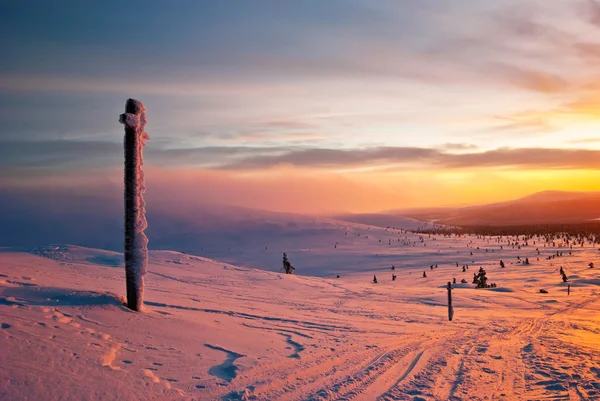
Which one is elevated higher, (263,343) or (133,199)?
(133,199)

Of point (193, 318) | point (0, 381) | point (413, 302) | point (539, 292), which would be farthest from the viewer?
point (539, 292)

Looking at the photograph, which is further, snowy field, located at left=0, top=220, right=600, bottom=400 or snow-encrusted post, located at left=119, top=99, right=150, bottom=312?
snow-encrusted post, located at left=119, top=99, right=150, bottom=312

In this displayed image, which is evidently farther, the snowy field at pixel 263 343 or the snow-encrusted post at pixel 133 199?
the snow-encrusted post at pixel 133 199

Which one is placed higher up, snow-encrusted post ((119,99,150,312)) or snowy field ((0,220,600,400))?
snow-encrusted post ((119,99,150,312))

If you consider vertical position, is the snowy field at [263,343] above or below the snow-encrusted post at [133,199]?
below

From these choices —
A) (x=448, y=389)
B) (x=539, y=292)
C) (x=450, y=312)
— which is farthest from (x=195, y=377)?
(x=539, y=292)

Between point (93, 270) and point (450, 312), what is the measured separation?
1465cm

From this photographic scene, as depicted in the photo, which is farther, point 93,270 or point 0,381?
point 93,270

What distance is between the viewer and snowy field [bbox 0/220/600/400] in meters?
7.11

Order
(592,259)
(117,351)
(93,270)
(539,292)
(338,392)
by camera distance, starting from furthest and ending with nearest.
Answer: (592,259)
(539,292)
(93,270)
(117,351)
(338,392)

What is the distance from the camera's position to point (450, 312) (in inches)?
621

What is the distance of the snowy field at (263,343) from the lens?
711 centimetres

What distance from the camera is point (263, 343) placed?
33.9 feet

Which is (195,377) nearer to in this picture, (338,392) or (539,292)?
(338,392)
